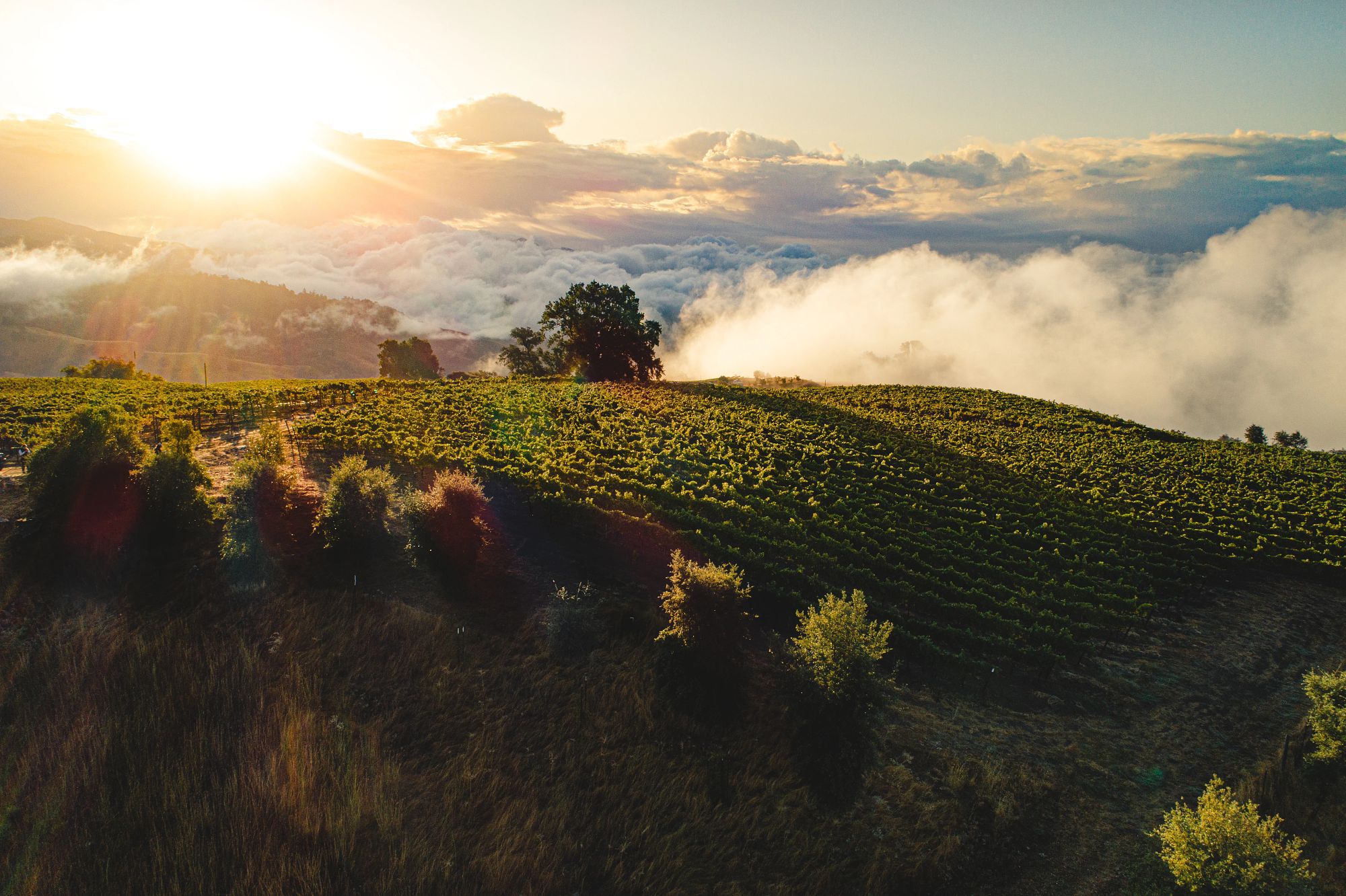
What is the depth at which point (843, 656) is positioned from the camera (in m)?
14.4

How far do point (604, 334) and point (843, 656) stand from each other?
6519cm

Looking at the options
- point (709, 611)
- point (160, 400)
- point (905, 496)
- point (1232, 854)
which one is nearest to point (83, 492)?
point (709, 611)

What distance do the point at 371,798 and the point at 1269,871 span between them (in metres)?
17.5

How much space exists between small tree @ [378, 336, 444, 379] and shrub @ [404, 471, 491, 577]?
87.1m

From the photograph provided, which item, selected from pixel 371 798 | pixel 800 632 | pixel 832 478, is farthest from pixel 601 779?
pixel 832 478

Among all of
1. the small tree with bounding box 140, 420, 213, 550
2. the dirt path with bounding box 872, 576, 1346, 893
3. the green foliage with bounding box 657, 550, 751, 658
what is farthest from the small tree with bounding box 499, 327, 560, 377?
the dirt path with bounding box 872, 576, 1346, 893

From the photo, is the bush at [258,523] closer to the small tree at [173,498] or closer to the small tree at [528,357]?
the small tree at [173,498]

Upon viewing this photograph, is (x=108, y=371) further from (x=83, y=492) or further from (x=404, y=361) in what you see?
(x=83, y=492)

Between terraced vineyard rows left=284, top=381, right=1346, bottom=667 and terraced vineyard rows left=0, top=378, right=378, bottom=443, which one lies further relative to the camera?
terraced vineyard rows left=0, top=378, right=378, bottom=443

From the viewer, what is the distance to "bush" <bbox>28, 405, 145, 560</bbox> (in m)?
19.5

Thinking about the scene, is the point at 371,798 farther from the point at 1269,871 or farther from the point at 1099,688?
the point at 1099,688

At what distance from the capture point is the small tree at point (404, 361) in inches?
3984

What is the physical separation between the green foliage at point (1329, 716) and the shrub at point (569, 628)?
20250mm

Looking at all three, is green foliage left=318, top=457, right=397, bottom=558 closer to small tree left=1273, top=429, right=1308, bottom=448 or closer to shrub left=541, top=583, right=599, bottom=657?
shrub left=541, top=583, right=599, bottom=657
